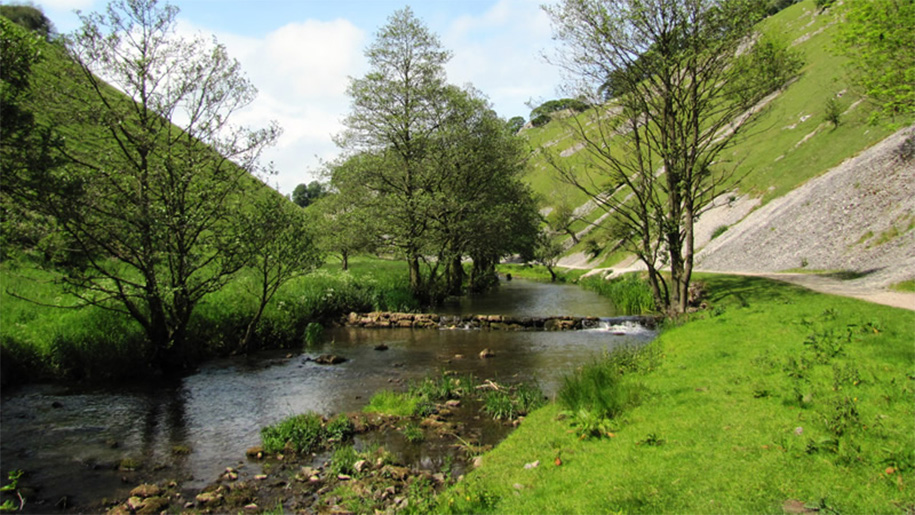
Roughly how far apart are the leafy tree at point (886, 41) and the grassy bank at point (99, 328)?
29.2 metres

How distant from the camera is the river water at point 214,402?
9961mm

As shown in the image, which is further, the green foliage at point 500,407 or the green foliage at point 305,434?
the green foliage at point 500,407

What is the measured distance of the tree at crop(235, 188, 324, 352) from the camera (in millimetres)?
19078

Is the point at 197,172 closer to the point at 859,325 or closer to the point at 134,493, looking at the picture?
the point at 134,493

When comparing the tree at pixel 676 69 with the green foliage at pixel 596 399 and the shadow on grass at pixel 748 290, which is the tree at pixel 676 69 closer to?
the shadow on grass at pixel 748 290

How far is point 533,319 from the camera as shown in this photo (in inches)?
1082

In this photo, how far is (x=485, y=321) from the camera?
27.9 meters

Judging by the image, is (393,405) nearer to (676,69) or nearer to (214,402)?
(214,402)

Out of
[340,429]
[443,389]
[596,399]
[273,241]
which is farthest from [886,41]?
[340,429]

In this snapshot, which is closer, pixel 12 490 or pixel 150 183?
pixel 12 490

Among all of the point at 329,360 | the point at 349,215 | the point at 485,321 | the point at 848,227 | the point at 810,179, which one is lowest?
the point at 329,360

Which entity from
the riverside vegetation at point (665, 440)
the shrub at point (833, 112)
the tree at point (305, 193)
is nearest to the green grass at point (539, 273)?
the shrub at point (833, 112)

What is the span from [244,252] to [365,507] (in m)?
13.3

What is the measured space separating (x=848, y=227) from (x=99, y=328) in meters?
42.7
